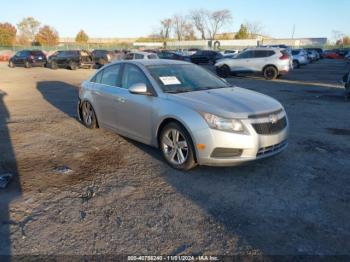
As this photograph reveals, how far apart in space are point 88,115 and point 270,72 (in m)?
14.6

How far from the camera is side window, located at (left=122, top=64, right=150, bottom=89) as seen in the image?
5.63m

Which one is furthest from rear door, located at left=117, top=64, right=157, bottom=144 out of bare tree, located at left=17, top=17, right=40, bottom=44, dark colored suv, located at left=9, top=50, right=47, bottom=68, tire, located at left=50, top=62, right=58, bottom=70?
bare tree, located at left=17, top=17, right=40, bottom=44

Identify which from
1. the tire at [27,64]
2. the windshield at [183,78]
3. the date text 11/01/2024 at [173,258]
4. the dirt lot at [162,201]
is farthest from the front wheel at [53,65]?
the date text 11/01/2024 at [173,258]

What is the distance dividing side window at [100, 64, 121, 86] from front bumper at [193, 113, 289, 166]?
2.41 metres

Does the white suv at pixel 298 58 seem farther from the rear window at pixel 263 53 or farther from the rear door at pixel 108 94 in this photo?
the rear door at pixel 108 94

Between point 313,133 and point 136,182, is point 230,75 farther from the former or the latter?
point 136,182

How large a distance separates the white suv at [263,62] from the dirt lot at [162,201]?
13340 millimetres

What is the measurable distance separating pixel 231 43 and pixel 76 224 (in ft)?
284

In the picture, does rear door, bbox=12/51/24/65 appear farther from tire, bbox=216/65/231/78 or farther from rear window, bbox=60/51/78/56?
tire, bbox=216/65/231/78

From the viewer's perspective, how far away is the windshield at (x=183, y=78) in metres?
5.40

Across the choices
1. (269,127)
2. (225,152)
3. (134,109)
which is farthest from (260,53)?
(225,152)

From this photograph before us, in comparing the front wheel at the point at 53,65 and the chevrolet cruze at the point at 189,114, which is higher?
the chevrolet cruze at the point at 189,114

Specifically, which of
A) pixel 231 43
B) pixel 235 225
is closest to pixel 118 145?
pixel 235 225

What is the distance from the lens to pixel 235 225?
3.54 m
